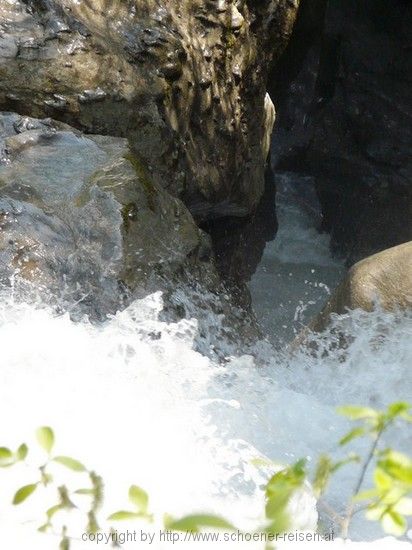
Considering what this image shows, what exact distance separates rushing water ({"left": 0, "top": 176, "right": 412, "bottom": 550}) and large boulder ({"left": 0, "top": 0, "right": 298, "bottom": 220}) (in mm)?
1184

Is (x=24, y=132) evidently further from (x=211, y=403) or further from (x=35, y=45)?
(x=211, y=403)

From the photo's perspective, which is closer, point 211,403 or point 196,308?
point 211,403

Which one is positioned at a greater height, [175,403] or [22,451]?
[22,451]

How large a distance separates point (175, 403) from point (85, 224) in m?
1.16

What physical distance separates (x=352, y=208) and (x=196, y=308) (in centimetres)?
482

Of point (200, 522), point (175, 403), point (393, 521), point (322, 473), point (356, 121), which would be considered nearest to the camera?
point (200, 522)

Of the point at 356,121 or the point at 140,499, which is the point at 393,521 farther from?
the point at 356,121

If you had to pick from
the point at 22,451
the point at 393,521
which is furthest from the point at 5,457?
the point at 393,521

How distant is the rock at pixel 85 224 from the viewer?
11.5 ft

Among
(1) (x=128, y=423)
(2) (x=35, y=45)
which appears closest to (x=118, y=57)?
(2) (x=35, y=45)

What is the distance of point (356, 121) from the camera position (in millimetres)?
8508

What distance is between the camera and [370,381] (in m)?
3.88

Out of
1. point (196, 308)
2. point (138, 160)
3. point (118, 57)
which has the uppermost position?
point (118, 57)

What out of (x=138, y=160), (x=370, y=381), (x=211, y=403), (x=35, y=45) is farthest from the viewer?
(x=35, y=45)
